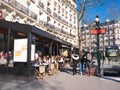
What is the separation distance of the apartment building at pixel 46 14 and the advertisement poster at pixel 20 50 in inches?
579

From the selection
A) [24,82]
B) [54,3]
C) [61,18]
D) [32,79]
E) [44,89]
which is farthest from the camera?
[61,18]

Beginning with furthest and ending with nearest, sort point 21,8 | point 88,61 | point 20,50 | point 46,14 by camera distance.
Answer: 1. point 46,14
2. point 21,8
3. point 88,61
4. point 20,50

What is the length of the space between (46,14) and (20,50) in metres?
30.0

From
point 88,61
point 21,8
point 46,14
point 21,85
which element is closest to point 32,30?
point 21,85

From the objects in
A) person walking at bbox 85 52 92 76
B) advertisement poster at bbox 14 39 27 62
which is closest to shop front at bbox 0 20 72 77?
advertisement poster at bbox 14 39 27 62

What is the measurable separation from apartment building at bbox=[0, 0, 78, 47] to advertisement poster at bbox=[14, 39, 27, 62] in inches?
579

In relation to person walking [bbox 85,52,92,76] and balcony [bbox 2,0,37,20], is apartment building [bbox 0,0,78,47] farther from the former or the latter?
person walking [bbox 85,52,92,76]

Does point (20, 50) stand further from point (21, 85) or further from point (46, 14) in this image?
point (46, 14)

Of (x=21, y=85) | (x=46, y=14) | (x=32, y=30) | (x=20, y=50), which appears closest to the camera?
(x=21, y=85)

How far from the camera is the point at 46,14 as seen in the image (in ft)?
139

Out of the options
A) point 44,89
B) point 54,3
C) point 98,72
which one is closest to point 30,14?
point 54,3

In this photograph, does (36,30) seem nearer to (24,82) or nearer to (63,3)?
(24,82)

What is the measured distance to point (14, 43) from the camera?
13.1 m

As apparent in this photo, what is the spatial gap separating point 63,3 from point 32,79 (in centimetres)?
4201
